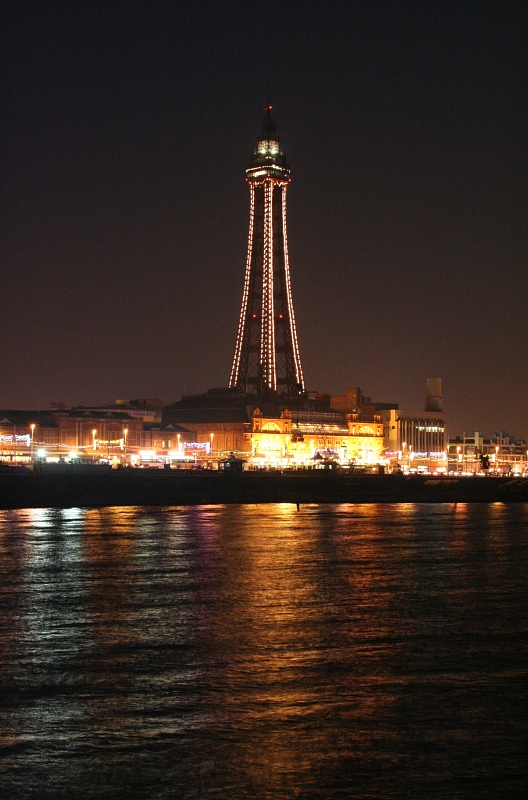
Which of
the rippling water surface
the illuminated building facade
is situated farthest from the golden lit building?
the rippling water surface

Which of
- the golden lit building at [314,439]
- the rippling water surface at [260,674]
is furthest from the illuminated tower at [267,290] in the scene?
the rippling water surface at [260,674]

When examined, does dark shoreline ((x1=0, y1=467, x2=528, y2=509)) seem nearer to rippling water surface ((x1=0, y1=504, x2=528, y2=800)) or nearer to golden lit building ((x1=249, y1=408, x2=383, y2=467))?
golden lit building ((x1=249, y1=408, x2=383, y2=467))

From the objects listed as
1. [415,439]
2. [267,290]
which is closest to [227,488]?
[267,290]

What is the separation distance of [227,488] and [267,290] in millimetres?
54450

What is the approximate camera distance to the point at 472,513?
248 ft

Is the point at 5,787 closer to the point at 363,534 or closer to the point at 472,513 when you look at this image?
the point at 363,534

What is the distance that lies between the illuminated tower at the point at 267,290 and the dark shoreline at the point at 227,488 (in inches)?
1337

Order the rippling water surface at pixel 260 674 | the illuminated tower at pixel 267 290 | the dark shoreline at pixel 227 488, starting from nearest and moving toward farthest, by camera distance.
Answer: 1. the rippling water surface at pixel 260 674
2. the dark shoreline at pixel 227 488
3. the illuminated tower at pixel 267 290

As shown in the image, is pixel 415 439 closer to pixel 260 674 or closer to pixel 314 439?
pixel 314 439

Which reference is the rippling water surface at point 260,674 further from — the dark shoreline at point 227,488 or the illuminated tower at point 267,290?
the illuminated tower at point 267,290

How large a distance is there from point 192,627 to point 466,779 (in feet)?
40.3

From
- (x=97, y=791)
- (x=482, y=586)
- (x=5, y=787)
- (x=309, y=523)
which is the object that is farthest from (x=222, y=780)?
(x=309, y=523)

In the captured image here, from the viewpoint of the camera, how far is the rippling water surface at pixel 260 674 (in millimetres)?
14172

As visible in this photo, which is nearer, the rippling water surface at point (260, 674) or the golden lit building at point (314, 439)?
the rippling water surface at point (260, 674)
